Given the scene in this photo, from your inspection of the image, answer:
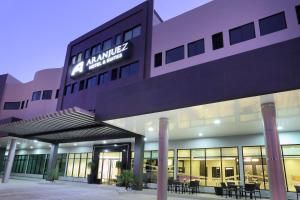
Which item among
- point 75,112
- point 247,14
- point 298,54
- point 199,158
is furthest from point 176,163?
point 298,54

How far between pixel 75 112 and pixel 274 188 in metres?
11.4

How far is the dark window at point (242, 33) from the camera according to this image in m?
14.9

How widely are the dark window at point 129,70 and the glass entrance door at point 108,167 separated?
7.76 meters

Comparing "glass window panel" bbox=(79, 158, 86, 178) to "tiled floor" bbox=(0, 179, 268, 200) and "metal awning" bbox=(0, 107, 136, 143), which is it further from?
"tiled floor" bbox=(0, 179, 268, 200)

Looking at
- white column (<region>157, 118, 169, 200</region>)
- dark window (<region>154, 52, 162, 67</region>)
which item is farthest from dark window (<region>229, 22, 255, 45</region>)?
white column (<region>157, 118, 169, 200</region>)

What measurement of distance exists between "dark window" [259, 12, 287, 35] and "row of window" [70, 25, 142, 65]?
→ 10.9 meters

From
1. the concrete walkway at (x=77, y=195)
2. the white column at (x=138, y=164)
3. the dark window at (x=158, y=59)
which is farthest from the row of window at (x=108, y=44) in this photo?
the concrete walkway at (x=77, y=195)

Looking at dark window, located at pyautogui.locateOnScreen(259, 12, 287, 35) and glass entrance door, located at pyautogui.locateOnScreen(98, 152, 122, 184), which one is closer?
dark window, located at pyautogui.locateOnScreen(259, 12, 287, 35)

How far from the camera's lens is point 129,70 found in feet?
69.9

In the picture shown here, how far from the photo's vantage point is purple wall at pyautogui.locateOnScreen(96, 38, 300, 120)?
8414mm

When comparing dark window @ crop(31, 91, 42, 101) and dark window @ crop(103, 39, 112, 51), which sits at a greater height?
dark window @ crop(103, 39, 112, 51)

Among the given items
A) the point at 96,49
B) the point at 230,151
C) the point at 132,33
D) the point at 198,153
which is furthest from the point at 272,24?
the point at 96,49

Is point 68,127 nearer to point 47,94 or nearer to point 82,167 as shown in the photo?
point 82,167

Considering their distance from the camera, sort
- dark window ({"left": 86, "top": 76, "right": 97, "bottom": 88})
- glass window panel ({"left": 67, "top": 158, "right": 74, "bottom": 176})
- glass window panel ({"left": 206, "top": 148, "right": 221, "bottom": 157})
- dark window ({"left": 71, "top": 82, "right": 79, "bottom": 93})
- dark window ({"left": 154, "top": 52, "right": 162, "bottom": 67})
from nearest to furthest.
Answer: glass window panel ({"left": 206, "top": 148, "right": 221, "bottom": 157})
dark window ({"left": 154, "top": 52, "right": 162, "bottom": 67})
dark window ({"left": 86, "top": 76, "right": 97, "bottom": 88})
dark window ({"left": 71, "top": 82, "right": 79, "bottom": 93})
glass window panel ({"left": 67, "top": 158, "right": 74, "bottom": 176})
